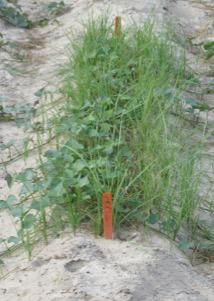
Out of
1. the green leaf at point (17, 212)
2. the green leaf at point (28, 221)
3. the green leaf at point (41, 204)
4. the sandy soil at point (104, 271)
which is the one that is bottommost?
the sandy soil at point (104, 271)

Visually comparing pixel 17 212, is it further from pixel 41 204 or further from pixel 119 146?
pixel 119 146

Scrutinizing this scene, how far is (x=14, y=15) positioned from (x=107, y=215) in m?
2.75

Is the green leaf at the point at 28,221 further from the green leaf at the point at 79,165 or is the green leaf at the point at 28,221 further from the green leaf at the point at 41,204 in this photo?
the green leaf at the point at 79,165

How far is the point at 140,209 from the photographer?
8.32 feet

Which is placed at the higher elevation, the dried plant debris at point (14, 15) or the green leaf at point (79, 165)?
the dried plant debris at point (14, 15)

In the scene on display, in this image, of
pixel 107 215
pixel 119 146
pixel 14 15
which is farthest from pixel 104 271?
pixel 14 15

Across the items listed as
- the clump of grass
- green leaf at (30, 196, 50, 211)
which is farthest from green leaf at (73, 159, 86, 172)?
green leaf at (30, 196, 50, 211)

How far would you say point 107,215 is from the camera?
2375mm

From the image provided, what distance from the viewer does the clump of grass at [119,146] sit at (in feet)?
8.19

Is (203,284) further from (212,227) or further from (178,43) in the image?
(178,43)

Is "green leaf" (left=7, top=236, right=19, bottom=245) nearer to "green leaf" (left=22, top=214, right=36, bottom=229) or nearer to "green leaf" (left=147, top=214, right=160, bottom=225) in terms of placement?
"green leaf" (left=22, top=214, right=36, bottom=229)

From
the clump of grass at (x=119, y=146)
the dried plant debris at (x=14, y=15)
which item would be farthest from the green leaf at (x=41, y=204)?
the dried plant debris at (x=14, y=15)

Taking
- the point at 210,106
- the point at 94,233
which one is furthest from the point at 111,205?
the point at 210,106

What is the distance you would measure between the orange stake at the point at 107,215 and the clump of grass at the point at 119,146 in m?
0.05
